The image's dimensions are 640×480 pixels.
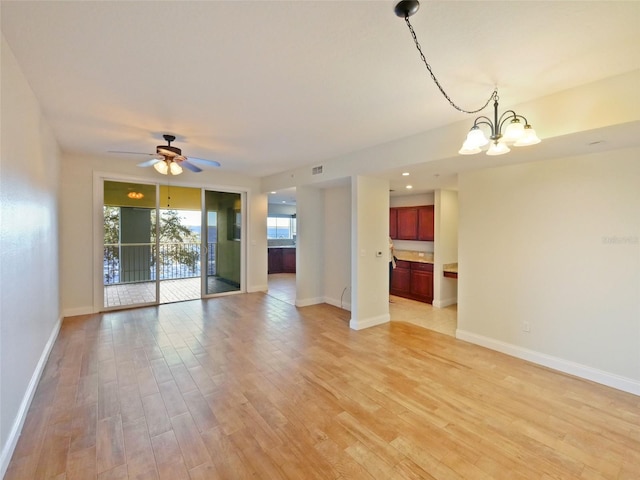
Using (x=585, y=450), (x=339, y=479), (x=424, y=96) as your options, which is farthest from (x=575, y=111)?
(x=339, y=479)

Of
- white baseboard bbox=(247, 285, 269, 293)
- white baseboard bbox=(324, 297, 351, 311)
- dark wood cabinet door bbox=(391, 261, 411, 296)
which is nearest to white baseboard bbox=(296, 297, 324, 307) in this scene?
white baseboard bbox=(324, 297, 351, 311)

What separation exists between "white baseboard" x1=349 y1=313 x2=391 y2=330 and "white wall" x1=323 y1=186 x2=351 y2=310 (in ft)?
3.02

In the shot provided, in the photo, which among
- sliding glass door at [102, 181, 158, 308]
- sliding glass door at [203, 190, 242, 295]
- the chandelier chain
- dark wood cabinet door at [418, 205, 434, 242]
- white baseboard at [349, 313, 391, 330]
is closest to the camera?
the chandelier chain

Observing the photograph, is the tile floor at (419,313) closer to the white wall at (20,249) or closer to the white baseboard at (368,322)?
the white baseboard at (368,322)

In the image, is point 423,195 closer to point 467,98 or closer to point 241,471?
point 467,98

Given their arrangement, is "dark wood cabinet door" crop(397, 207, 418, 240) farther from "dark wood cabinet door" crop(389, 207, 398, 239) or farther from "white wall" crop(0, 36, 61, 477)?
"white wall" crop(0, 36, 61, 477)

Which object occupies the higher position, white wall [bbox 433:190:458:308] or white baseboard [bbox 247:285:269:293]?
white wall [bbox 433:190:458:308]

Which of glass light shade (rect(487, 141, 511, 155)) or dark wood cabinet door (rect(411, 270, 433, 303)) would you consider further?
dark wood cabinet door (rect(411, 270, 433, 303))

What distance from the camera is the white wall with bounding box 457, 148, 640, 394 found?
2.78 meters

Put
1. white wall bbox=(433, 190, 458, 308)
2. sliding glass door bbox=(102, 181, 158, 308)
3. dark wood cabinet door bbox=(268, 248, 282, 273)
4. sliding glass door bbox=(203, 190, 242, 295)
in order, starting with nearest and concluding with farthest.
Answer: sliding glass door bbox=(102, 181, 158, 308) → white wall bbox=(433, 190, 458, 308) → sliding glass door bbox=(203, 190, 242, 295) → dark wood cabinet door bbox=(268, 248, 282, 273)

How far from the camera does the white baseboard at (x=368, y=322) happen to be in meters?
4.42

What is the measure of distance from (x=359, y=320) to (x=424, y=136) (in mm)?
2735

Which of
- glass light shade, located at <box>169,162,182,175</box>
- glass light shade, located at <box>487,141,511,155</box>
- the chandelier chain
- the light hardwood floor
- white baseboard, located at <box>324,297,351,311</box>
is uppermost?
the chandelier chain

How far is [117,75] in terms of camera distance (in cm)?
229
